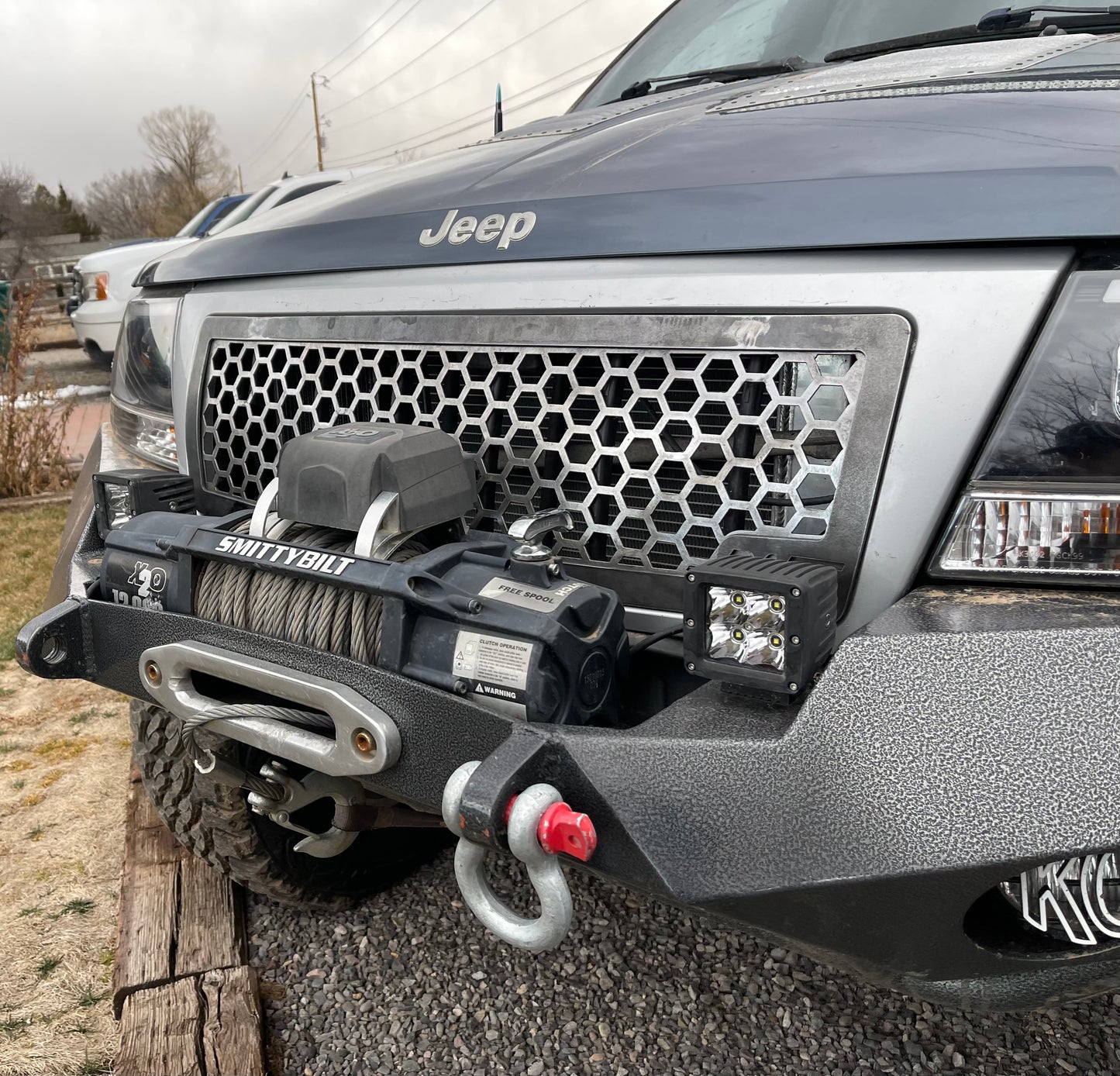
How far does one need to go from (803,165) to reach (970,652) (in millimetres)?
710

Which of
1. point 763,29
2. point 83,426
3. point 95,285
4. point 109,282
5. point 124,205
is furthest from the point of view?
point 124,205

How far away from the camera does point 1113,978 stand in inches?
43.1

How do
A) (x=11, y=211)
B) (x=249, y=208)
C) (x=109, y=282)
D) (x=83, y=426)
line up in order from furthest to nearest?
(x=11, y=211), (x=109, y=282), (x=249, y=208), (x=83, y=426)

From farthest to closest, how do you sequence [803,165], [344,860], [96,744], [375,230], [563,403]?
1. [96,744]
2. [344,860]
3. [375,230]
4. [563,403]
5. [803,165]

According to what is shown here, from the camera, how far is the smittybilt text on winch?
106 cm

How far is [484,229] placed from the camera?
1.62m

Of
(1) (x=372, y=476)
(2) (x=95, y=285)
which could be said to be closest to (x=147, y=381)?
(1) (x=372, y=476)

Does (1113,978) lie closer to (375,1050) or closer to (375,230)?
(375,1050)

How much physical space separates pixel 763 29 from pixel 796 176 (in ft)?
5.75

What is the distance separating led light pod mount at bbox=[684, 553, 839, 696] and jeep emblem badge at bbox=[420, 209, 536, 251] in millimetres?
666

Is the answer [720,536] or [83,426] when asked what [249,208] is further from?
[720,536]

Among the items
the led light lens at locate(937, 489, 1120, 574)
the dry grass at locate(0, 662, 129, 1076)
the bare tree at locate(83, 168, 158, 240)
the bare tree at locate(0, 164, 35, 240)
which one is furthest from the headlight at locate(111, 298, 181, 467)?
the bare tree at locate(83, 168, 158, 240)

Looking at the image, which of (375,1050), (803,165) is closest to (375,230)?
(803,165)

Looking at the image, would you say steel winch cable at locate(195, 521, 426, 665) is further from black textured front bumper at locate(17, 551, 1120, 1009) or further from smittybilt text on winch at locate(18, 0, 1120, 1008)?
black textured front bumper at locate(17, 551, 1120, 1009)
